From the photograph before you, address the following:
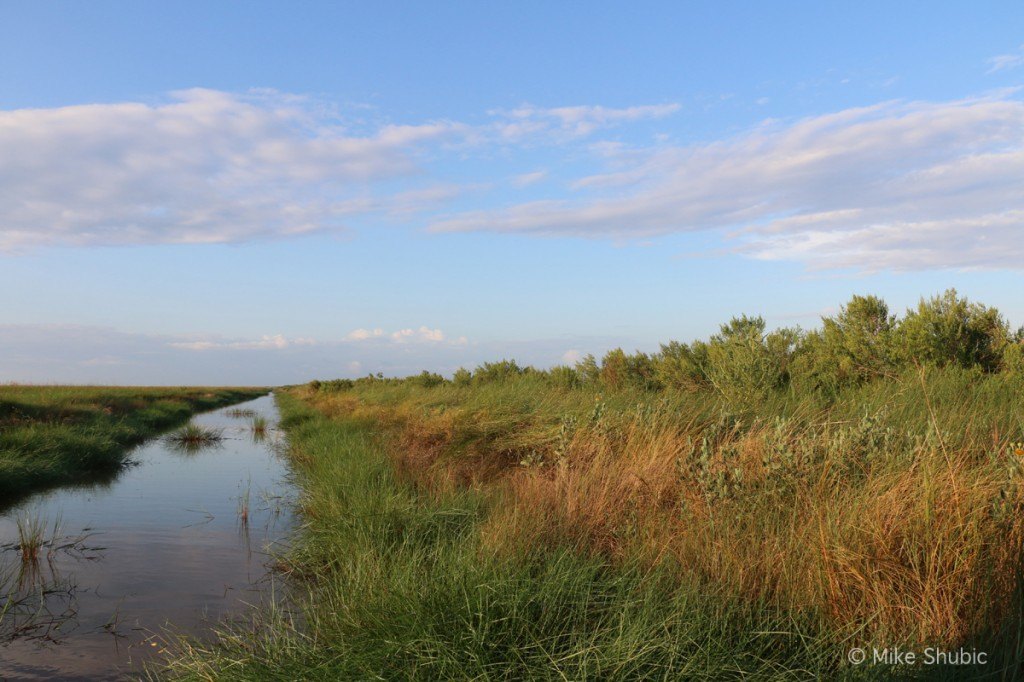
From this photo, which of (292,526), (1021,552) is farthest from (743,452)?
(292,526)

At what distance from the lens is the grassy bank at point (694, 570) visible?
3432 mm

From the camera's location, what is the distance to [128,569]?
7.57 m

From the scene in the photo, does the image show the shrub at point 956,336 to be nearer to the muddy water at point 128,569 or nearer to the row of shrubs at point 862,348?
the row of shrubs at point 862,348

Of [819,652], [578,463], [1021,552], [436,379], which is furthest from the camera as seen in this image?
[436,379]

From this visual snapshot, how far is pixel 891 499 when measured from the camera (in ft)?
14.1

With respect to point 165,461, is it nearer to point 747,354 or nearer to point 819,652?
point 747,354

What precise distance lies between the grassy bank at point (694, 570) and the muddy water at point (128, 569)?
1.01 m

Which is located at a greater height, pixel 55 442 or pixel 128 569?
pixel 55 442

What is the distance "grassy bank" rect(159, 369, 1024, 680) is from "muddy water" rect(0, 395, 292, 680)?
1005 mm

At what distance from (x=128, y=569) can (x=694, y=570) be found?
6.69m

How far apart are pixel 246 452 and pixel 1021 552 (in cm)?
1932

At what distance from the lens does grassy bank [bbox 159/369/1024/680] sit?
343 cm

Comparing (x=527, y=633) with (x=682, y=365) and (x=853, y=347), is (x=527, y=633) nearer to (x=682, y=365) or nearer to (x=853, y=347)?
(x=853, y=347)

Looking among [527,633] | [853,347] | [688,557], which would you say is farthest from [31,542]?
[853,347]
